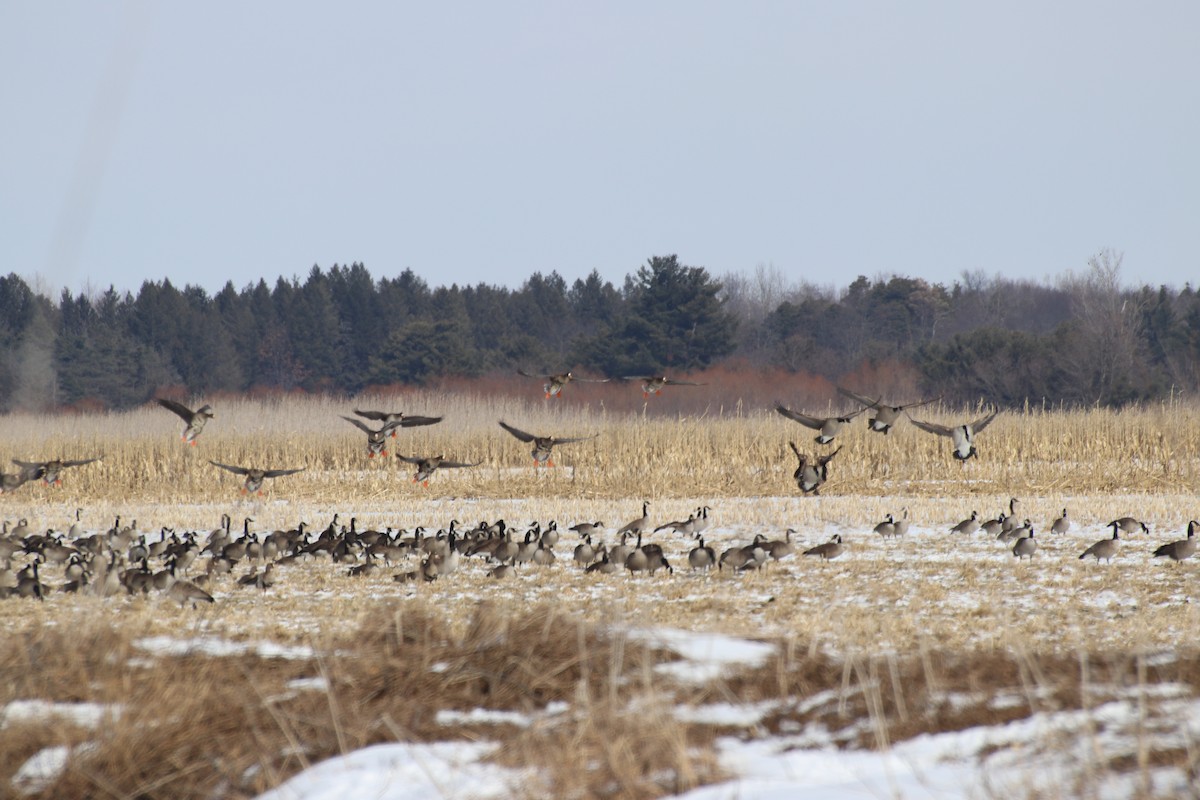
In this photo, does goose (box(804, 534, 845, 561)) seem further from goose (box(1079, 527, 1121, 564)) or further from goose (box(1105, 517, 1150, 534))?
goose (box(1105, 517, 1150, 534))

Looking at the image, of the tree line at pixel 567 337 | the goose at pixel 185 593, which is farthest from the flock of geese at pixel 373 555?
the tree line at pixel 567 337

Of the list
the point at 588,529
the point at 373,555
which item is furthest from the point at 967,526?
the point at 373,555

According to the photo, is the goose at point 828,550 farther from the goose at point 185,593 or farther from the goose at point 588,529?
the goose at point 185,593

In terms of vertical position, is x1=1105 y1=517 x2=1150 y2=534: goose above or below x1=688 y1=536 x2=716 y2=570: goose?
above

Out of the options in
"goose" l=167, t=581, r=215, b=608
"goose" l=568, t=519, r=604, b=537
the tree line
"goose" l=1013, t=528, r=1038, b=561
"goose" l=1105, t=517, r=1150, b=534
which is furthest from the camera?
the tree line

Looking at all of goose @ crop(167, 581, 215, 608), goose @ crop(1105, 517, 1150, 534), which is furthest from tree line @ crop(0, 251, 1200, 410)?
goose @ crop(167, 581, 215, 608)

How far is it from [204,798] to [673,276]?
1841 inches

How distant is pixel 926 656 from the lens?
5.02 m

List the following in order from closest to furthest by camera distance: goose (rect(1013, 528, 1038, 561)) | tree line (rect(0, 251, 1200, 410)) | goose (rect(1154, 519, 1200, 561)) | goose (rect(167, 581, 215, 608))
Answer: goose (rect(167, 581, 215, 608)) → goose (rect(1154, 519, 1200, 561)) → goose (rect(1013, 528, 1038, 561)) → tree line (rect(0, 251, 1200, 410))

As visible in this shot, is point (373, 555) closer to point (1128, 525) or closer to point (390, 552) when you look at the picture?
point (390, 552)

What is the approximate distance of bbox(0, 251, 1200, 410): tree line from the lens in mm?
44750

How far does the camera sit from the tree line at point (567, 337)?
44750mm

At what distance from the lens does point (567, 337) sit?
246ft

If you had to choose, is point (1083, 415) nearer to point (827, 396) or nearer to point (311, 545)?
point (311, 545)
